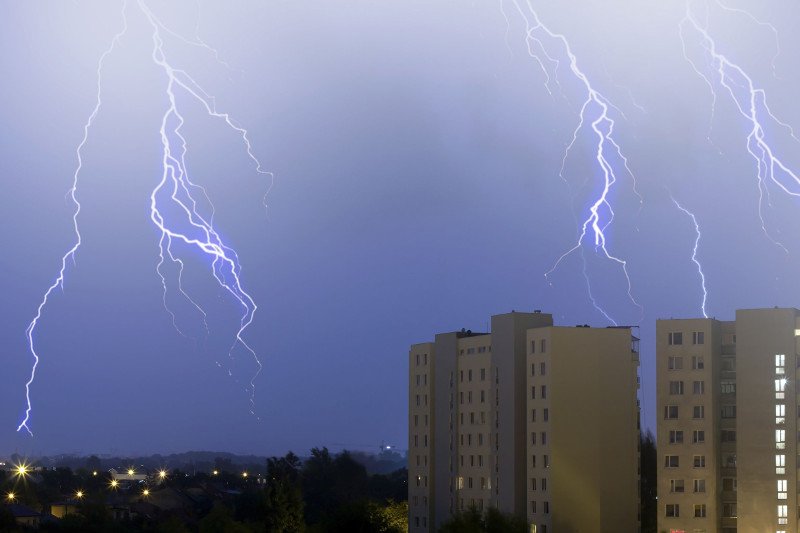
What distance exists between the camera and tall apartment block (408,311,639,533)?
52.5m

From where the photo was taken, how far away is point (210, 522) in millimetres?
68188

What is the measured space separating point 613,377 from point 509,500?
723cm

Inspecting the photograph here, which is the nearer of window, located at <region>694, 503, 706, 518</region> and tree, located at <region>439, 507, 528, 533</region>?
window, located at <region>694, 503, 706, 518</region>

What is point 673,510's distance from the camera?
1901 inches

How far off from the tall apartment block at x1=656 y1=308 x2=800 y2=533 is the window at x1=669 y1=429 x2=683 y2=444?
0.04 meters

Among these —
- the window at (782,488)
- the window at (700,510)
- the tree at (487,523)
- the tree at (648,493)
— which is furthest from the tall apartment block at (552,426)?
the window at (782,488)

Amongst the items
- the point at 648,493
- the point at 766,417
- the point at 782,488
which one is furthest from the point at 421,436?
the point at 782,488

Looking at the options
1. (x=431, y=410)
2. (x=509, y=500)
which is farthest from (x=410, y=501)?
(x=509, y=500)

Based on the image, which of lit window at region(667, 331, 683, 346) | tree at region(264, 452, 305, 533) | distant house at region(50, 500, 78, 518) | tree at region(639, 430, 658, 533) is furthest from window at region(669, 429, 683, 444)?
distant house at region(50, 500, 78, 518)

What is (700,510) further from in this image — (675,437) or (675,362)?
(675,362)

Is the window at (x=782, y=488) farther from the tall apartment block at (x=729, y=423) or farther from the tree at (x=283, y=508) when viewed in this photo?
the tree at (x=283, y=508)

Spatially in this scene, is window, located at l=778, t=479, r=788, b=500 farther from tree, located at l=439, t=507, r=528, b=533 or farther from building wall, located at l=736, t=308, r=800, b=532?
tree, located at l=439, t=507, r=528, b=533

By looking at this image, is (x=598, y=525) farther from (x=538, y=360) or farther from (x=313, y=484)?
(x=313, y=484)

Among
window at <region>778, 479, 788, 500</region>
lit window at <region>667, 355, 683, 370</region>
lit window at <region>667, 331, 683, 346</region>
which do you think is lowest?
window at <region>778, 479, 788, 500</region>
